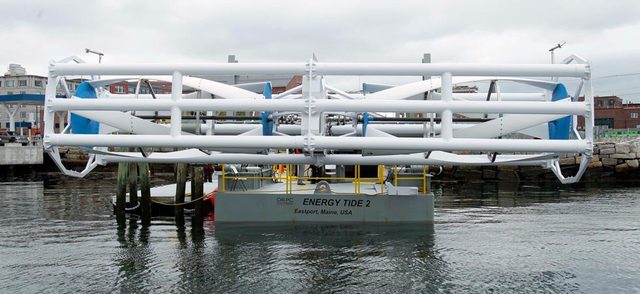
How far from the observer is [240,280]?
1156cm

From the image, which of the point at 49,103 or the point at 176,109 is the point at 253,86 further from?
the point at 49,103

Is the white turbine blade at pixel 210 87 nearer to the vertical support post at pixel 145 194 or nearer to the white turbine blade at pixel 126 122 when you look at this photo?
the white turbine blade at pixel 126 122

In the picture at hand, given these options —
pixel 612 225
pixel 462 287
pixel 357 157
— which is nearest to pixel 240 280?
pixel 462 287

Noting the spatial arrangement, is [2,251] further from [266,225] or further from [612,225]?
[612,225]

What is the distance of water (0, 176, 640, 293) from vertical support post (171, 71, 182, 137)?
5.23 m

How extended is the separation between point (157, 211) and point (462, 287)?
47.6 feet

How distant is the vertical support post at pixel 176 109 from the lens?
Answer: 6.25m

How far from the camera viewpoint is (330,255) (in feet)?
46.9

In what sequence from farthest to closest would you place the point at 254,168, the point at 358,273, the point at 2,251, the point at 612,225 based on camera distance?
the point at 254,168
the point at 612,225
the point at 2,251
the point at 358,273

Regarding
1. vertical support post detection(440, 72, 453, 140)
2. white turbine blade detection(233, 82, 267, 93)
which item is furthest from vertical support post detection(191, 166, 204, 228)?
vertical support post detection(440, 72, 453, 140)

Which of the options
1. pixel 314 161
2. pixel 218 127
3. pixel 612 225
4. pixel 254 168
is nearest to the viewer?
pixel 314 161

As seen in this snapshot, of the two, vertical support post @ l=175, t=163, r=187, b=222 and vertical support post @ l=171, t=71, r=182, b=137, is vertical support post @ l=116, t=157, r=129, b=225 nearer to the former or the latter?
vertical support post @ l=175, t=163, r=187, b=222

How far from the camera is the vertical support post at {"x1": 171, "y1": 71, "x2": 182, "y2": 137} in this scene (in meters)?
6.25

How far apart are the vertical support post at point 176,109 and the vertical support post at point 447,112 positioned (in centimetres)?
268
